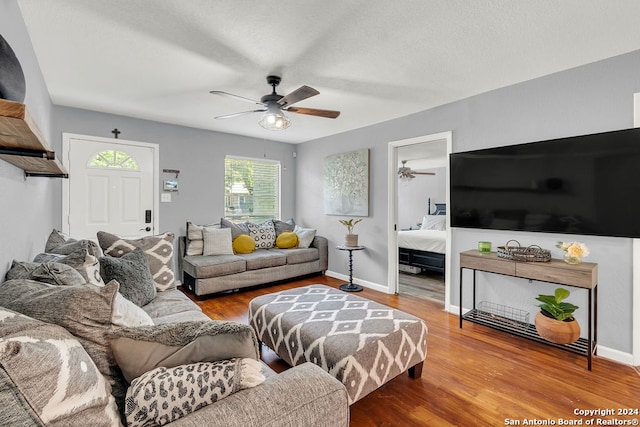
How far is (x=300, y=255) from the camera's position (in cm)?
481

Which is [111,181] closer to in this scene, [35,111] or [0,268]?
[35,111]

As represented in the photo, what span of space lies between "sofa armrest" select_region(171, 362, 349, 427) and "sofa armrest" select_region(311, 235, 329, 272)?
392cm

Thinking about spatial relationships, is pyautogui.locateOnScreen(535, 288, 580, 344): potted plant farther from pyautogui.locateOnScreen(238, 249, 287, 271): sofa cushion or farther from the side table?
pyautogui.locateOnScreen(238, 249, 287, 271): sofa cushion

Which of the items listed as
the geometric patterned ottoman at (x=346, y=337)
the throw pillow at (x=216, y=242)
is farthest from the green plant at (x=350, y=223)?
the geometric patterned ottoman at (x=346, y=337)

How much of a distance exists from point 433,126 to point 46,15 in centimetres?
354

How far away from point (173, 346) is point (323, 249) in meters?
4.12

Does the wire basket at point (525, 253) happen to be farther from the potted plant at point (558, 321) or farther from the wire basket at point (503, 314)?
the wire basket at point (503, 314)

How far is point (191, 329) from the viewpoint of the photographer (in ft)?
3.36

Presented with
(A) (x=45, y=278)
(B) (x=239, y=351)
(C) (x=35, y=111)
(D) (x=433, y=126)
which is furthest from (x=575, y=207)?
(C) (x=35, y=111)

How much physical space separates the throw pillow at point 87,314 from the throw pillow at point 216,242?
131 inches

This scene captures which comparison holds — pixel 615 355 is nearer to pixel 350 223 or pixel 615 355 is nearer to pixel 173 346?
pixel 350 223

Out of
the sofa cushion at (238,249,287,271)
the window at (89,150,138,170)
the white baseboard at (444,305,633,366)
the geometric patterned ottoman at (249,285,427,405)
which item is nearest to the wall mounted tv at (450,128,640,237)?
the white baseboard at (444,305,633,366)

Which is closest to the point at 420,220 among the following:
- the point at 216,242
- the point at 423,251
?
the point at 423,251

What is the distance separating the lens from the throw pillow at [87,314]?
957mm
